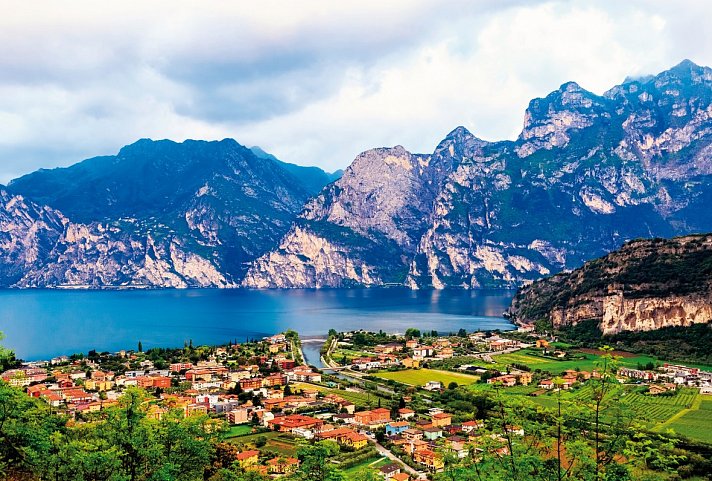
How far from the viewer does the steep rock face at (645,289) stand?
274 ft

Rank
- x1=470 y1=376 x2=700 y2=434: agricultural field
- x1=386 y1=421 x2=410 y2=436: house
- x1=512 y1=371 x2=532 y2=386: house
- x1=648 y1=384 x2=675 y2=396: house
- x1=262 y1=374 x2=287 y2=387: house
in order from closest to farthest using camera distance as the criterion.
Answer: x1=470 y1=376 x2=700 y2=434: agricultural field < x1=386 y1=421 x2=410 y2=436: house < x1=648 y1=384 x2=675 y2=396: house < x1=512 y1=371 x2=532 y2=386: house < x1=262 y1=374 x2=287 y2=387: house

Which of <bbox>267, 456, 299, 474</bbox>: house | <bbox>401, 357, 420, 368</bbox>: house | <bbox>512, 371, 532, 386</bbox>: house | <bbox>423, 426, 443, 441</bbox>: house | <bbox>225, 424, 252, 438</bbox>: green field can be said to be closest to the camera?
<bbox>267, 456, 299, 474</bbox>: house

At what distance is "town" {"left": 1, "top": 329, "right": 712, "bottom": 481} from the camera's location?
39.8 metres

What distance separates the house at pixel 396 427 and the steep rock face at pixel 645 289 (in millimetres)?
54899

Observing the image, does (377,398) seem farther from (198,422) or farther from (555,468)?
(555,468)

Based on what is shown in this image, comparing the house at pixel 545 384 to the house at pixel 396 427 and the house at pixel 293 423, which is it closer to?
the house at pixel 396 427

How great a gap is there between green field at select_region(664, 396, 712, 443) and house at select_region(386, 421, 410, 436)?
18.4 metres

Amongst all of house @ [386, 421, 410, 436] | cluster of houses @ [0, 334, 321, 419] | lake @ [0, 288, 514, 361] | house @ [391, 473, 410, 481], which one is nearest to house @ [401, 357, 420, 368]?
cluster of houses @ [0, 334, 321, 419]

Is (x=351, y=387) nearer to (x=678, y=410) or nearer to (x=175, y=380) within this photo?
(x=175, y=380)

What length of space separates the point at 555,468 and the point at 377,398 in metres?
47.6

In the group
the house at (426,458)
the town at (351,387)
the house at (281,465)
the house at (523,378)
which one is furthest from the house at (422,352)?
the house at (281,465)

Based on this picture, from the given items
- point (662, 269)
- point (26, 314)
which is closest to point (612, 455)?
point (662, 269)

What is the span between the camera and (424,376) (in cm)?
6956

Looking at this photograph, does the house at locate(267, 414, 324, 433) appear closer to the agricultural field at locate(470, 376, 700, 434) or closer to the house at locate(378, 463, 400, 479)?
the house at locate(378, 463, 400, 479)
